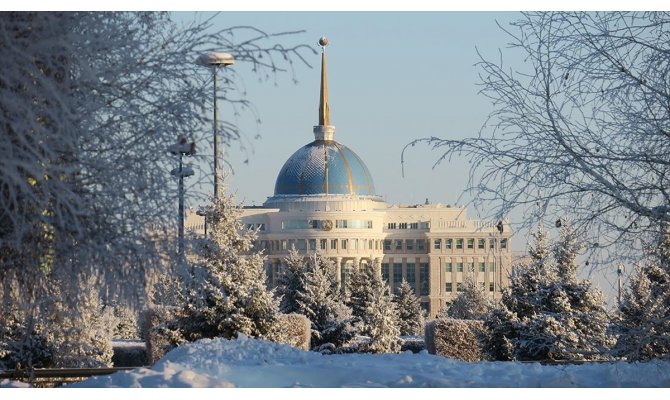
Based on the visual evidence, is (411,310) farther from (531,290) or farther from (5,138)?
(5,138)

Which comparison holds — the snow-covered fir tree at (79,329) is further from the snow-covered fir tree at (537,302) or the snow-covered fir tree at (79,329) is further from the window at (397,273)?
the window at (397,273)

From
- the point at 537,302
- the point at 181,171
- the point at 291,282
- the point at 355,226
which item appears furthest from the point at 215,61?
the point at 355,226

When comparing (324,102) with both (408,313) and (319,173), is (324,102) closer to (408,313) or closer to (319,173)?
(319,173)

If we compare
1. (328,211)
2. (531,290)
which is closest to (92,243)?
(531,290)

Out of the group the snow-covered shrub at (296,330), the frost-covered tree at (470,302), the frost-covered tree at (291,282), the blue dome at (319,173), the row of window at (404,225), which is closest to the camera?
the snow-covered shrub at (296,330)

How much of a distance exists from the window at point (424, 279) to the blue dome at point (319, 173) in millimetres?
10571

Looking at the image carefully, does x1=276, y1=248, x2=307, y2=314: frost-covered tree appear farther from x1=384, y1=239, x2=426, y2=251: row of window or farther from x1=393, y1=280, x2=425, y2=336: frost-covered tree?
x1=384, y1=239, x2=426, y2=251: row of window

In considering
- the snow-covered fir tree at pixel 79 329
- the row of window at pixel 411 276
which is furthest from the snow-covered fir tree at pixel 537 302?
the row of window at pixel 411 276

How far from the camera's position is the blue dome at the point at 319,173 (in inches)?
4887

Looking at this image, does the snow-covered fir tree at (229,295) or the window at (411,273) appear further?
the window at (411,273)

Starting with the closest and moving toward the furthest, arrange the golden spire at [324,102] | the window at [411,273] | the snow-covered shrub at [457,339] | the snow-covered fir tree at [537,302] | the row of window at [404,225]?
the snow-covered fir tree at [537,302] < the snow-covered shrub at [457,339] < the golden spire at [324,102] < the window at [411,273] < the row of window at [404,225]

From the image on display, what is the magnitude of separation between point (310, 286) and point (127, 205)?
27.8 meters

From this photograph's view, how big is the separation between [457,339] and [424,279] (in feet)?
326

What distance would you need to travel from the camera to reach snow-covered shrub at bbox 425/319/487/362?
2492 cm
